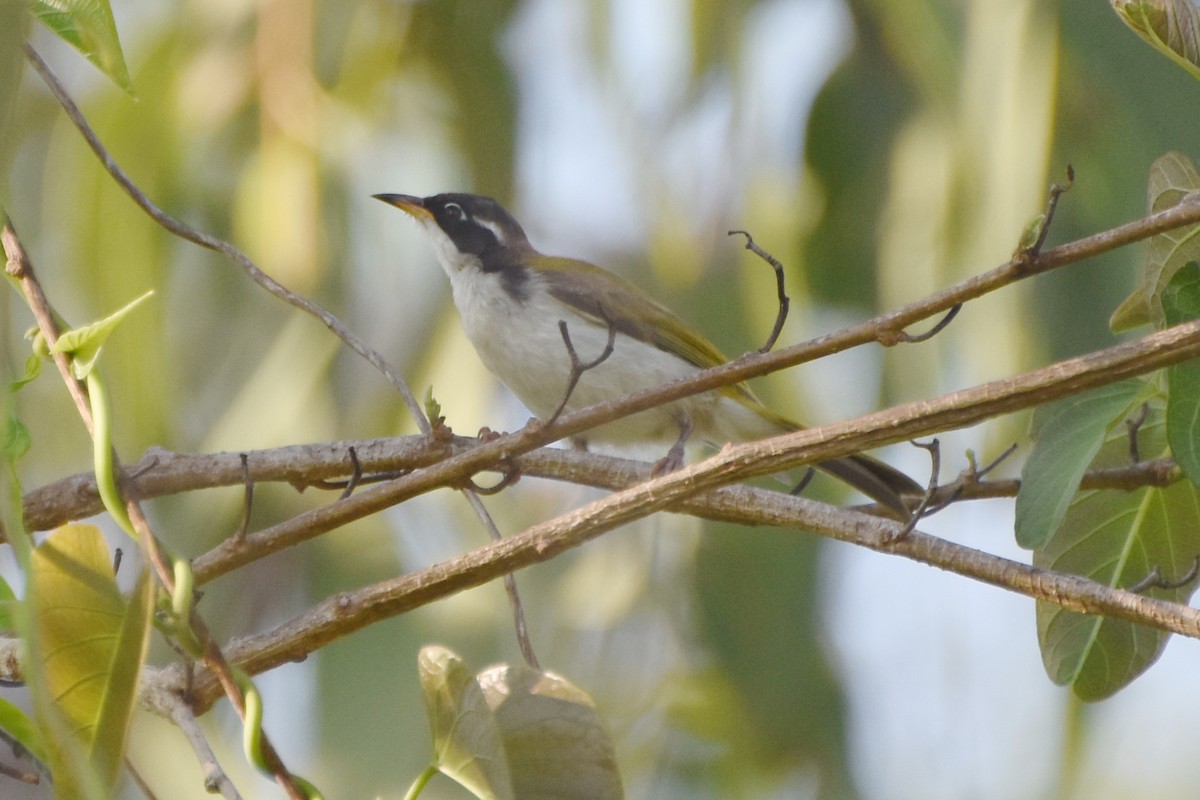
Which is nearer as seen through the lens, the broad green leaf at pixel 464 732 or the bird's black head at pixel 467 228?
the broad green leaf at pixel 464 732

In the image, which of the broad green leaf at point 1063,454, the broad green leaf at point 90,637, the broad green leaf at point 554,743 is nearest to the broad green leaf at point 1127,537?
the broad green leaf at point 1063,454

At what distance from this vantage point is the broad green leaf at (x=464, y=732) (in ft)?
5.24

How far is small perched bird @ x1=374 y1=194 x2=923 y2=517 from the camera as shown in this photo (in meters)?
4.08

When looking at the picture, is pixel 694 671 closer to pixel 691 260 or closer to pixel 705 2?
pixel 691 260

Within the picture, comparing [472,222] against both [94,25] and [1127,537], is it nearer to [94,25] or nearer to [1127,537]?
[1127,537]

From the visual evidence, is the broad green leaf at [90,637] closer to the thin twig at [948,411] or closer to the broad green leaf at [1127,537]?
the thin twig at [948,411]

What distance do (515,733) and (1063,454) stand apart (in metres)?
1.00

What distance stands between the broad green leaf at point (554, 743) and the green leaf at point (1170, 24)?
1.17 m

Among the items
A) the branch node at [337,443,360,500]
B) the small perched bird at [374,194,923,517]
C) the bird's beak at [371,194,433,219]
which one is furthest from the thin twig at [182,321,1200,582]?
the bird's beak at [371,194,433,219]

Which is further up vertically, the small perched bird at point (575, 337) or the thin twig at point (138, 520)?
the small perched bird at point (575, 337)

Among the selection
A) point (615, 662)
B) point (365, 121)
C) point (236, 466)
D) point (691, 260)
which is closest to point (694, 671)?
point (615, 662)

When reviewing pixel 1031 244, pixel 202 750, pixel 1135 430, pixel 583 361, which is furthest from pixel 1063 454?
pixel 583 361

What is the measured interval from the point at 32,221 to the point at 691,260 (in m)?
2.32

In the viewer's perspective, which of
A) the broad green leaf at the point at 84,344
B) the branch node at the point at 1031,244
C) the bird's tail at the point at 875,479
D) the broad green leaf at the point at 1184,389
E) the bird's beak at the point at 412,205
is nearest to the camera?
the broad green leaf at the point at 84,344
